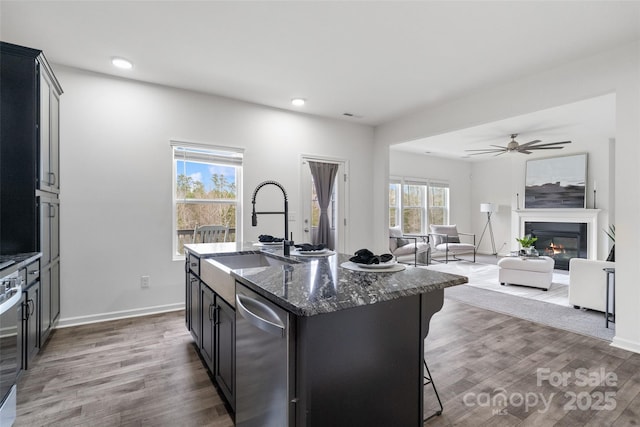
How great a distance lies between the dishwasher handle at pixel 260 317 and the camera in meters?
1.11

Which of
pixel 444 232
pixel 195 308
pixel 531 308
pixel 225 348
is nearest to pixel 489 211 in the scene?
pixel 444 232

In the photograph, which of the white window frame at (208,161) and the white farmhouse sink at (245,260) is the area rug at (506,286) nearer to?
the white window frame at (208,161)

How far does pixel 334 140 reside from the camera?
5.05m

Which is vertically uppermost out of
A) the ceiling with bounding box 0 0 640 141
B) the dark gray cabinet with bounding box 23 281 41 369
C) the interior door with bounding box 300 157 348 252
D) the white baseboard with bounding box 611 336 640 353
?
the ceiling with bounding box 0 0 640 141

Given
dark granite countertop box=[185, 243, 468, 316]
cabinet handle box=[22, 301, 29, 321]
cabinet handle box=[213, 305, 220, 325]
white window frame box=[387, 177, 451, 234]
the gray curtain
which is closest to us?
dark granite countertop box=[185, 243, 468, 316]

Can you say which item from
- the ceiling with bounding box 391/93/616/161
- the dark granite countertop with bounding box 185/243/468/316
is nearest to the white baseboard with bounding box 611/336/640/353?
the dark granite countertop with bounding box 185/243/468/316

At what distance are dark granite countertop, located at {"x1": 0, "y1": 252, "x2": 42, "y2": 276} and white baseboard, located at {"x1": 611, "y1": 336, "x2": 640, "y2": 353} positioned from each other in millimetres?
4484

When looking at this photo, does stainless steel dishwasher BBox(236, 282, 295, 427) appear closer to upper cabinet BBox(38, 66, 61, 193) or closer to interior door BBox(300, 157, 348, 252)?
upper cabinet BBox(38, 66, 61, 193)

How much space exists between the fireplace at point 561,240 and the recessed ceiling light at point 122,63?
27.3 ft

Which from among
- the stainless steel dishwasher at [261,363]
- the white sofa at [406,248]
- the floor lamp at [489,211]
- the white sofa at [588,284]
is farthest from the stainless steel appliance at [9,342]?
the floor lamp at [489,211]

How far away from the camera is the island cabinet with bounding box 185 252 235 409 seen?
5.73ft

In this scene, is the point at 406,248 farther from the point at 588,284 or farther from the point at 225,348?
the point at 225,348

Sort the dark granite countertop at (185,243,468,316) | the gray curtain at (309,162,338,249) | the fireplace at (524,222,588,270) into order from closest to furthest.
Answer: the dark granite countertop at (185,243,468,316)
the gray curtain at (309,162,338,249)
the fireplace at (524,222,588,270)

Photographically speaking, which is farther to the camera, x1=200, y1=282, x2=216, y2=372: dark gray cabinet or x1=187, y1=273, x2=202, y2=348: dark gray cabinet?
x1=187, y1=273, x2=202, y2=348: dark gray cabinet
